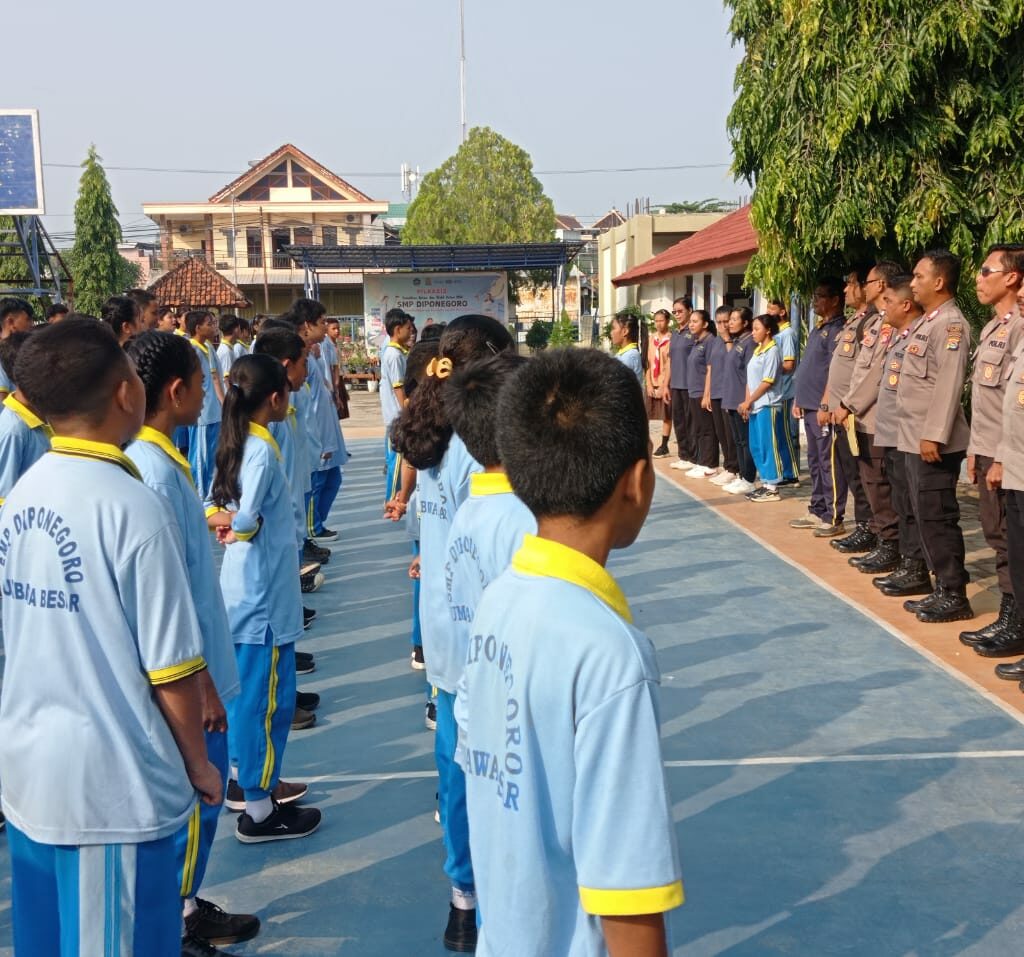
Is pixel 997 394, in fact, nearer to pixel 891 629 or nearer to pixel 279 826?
pixel 891 629

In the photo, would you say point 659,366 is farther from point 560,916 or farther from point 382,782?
point 560,916

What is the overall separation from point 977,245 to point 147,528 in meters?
6.17

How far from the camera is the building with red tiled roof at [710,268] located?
15117 mm

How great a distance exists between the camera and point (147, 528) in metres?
2.03

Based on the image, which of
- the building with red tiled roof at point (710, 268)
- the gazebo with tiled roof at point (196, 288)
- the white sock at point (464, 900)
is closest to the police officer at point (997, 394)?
the white sock at point (464, 900)

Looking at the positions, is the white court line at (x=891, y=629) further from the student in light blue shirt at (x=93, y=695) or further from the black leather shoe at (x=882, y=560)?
the student in light blue shirt at (x=93, y=695)

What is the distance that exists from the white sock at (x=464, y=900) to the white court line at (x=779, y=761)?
103cm

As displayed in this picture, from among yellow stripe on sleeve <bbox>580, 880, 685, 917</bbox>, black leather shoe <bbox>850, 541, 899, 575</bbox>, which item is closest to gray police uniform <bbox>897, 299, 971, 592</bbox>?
black leather shoe <bbox>850, 541, 899, 575</bbox>

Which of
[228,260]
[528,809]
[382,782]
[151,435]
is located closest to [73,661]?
[151,435]

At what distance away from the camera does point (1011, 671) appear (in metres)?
4.87

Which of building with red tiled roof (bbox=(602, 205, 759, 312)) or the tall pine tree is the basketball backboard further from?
the tall pine tree

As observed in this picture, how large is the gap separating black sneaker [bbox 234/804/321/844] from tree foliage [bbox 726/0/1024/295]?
4930 millimetres

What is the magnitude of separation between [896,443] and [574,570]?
522cm

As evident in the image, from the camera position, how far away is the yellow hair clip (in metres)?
3.57
